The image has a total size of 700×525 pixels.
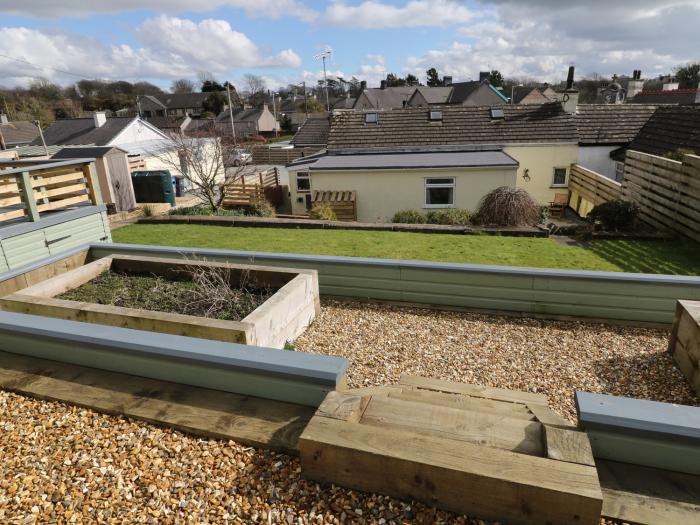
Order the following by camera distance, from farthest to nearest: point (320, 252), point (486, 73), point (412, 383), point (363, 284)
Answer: point (486, 73) → point (320, 252) → point (363, 284) → point (412, 383)

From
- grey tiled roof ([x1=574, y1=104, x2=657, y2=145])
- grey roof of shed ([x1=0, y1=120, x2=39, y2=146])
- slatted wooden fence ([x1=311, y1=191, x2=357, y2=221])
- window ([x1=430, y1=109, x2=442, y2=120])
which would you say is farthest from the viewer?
grey roof of shed ([x1=0, y1=120, x2=39, y2=146])

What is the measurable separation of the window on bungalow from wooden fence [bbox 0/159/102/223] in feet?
59.2

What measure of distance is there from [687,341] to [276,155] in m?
35.0

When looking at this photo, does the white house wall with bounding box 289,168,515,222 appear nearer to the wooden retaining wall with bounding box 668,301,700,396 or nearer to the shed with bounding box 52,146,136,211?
the shed with bounding box 52,146,136,211

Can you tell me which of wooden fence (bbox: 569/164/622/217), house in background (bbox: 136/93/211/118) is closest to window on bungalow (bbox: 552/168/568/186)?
wooden fence (bbox: 569/164/622/217)

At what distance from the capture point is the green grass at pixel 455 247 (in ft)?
27.9

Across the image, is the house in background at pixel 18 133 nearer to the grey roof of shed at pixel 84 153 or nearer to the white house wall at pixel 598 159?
the grey roof of shed at pixel 84 153

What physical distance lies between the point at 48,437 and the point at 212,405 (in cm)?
123

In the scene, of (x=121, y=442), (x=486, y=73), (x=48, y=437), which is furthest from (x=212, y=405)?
(x=486, y=73)

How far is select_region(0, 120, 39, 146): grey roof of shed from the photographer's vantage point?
118 feet

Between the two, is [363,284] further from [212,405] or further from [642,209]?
[642,209]

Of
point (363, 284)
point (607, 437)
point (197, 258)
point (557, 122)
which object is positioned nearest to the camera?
point (607, 437)

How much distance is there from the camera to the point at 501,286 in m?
6.38

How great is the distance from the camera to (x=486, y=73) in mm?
61469
